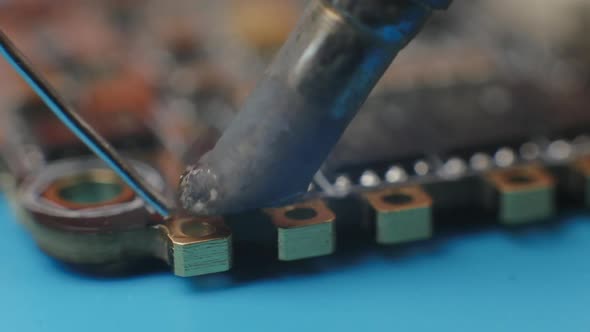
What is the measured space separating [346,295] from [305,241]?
0.15 feet

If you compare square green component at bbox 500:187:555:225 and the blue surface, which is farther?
square green component at bbox 500:187:555:225

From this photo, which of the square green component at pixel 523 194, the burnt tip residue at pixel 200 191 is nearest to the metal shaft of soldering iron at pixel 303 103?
the burnt tip residue at pixel 200 191

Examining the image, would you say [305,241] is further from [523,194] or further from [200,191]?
[523,194]

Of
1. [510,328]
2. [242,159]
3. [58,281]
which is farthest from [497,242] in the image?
[58,281]

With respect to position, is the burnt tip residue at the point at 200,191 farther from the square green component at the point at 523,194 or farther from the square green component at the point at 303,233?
the square green component at the point at 523,194

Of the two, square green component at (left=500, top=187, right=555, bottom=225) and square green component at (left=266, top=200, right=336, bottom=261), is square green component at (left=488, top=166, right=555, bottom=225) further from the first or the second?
square green component at (left=266, top=200, right=336, bottom=261)

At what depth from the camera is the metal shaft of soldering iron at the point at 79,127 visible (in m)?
0.52

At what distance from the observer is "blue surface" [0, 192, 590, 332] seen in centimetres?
55

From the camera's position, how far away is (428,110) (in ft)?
2.57

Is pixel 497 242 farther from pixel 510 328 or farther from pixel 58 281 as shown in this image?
pixel 58 281

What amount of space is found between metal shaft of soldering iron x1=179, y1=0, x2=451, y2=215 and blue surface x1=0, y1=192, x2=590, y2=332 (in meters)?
0.07

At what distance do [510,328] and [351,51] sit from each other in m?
0.21

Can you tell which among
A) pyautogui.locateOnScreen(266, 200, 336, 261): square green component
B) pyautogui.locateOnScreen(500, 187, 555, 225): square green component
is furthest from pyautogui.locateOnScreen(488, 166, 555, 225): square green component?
pyautogui.locateOnScreen(266, 200, 336, 261): square green component

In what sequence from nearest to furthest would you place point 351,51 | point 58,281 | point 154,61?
point 351,51 → point 58,281 → point 154,61
